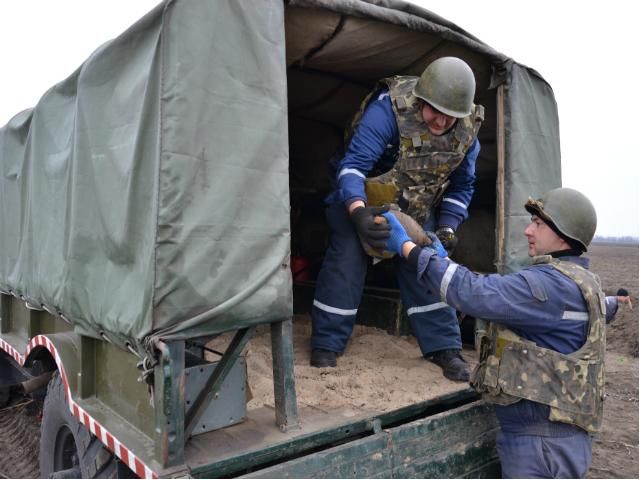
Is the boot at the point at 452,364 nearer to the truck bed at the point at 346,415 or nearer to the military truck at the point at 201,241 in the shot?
the truck bed at the point at 346,415

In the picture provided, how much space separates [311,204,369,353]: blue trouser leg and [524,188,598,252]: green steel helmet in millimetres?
1295

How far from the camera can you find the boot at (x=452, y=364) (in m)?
3.19

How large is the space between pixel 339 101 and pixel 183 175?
3.07 m

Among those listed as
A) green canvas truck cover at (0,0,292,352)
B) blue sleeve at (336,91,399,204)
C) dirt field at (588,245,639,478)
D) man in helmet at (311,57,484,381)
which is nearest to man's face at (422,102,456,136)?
man in helmet at (311,57,484,381)

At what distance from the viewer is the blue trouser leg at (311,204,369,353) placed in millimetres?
3465

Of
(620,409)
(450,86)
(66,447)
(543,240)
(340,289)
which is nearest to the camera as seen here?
(543,240)

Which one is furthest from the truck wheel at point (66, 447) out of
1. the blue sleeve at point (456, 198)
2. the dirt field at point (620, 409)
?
the dirt field at point (620, 409)

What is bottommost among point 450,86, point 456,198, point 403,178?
point 456,198

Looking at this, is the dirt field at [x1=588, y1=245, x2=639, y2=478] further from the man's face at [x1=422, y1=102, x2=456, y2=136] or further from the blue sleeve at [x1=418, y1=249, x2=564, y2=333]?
the man's face at [x1=422, y1=102, x2=456, y2=136]

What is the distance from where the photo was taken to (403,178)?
3387 millimetres

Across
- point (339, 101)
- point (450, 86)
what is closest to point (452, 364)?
point (450, 86)

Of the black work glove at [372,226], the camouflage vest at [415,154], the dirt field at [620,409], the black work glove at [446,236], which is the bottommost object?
the dirt field at [620,409]

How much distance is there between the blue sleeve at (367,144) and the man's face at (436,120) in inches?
8.0

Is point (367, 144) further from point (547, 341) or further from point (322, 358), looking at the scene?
point (547, 341)
